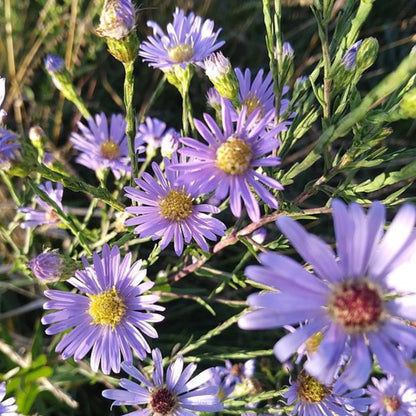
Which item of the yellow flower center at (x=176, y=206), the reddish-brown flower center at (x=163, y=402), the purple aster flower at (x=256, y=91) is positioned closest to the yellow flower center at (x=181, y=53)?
the purple aster flower at (x=256, y=91)

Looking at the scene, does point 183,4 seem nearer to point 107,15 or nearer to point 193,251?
point 107,15

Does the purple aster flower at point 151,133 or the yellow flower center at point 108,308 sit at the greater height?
the purple aster flower at point 151,133

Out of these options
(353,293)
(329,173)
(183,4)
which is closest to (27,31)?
(183,4)

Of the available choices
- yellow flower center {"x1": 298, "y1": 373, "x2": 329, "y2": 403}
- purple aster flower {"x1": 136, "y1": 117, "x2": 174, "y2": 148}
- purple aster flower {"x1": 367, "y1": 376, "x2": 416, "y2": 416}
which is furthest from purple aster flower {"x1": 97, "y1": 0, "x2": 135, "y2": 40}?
purple aster flower {"x1": 367, "y1": 376, "x2": 416, "y2": 416}

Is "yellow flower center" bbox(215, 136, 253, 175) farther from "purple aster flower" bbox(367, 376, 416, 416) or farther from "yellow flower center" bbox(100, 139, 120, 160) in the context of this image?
"purple aster flower" bbox(367, 376, 416, 416)

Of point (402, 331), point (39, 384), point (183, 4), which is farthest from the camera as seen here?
point (183, 4)

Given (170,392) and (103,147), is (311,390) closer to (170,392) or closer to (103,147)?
(170,392)

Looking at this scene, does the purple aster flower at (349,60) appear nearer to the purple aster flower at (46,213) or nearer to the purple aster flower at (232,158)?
the purple aster flower at (232,158)
